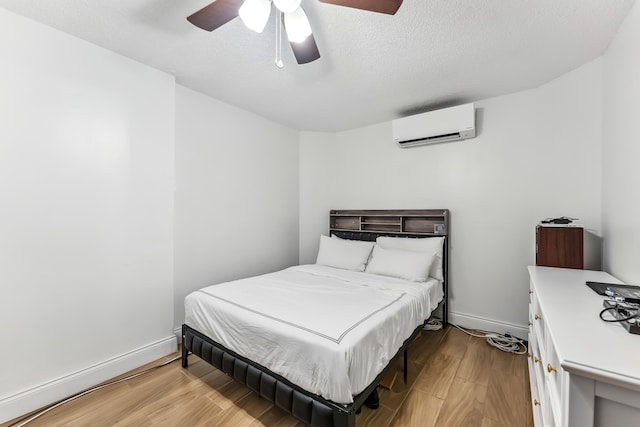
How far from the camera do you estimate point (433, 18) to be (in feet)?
5.53

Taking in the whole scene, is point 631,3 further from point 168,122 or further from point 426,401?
point 168,122

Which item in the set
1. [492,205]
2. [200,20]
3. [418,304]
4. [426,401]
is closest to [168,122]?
[200,20]

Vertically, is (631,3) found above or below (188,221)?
above

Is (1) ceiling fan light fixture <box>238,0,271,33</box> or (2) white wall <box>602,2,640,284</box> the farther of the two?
(2) white wall <box>602,2,640,284</box>

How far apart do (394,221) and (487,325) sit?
4.84 feet

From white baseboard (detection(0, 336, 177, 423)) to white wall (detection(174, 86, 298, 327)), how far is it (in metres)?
0.36

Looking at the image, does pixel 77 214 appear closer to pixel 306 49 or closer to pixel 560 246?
pixel 306 49

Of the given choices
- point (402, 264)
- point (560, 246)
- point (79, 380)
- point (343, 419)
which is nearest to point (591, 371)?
point (343, 419)

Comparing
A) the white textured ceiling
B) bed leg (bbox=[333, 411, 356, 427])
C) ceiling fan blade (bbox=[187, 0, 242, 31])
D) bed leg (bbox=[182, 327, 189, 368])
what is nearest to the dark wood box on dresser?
the white textured ceiling

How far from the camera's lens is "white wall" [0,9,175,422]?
1688mm

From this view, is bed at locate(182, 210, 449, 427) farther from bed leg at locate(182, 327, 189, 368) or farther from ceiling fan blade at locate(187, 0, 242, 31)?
ceiling fan blade at locate(187, 0, 242, 31)

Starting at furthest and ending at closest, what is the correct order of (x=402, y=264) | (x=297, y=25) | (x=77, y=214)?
(x=402, y=264) → (x=77, y=214) → (x=297, y=25)

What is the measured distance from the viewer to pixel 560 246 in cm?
201

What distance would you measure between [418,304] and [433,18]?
2.02 metres
